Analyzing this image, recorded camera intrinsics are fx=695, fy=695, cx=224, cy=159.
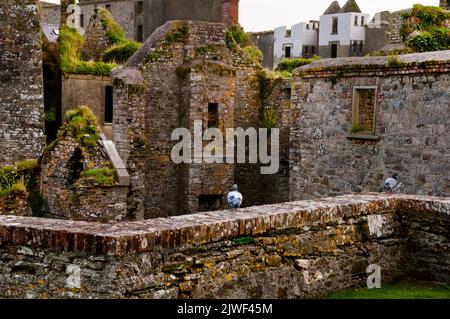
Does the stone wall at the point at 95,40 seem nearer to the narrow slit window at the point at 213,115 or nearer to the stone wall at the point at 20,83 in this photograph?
the stone wall at the point at 20,83

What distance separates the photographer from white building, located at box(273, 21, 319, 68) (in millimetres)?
58750

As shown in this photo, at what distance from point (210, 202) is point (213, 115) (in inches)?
107

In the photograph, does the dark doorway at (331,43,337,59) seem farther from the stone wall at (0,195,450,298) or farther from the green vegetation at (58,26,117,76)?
the stone wall at (0,195,450,298)

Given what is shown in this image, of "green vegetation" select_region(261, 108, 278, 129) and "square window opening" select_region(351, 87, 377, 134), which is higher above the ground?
"square window opening" select_region(351, 87, 377, 134)

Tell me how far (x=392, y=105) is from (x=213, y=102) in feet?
26.2

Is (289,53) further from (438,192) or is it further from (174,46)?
(438,192)

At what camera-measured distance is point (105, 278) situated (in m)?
5.55

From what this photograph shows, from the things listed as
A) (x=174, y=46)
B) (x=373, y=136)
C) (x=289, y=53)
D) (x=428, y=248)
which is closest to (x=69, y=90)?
(x=174, y=46)

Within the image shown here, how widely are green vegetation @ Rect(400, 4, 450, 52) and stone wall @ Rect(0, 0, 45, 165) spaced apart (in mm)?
11989

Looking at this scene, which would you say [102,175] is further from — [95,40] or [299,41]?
[299,41]

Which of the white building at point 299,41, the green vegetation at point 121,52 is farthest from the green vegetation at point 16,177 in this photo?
the white building at point 299,41

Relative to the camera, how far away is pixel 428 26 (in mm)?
19578

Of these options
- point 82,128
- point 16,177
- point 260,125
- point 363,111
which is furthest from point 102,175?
point 260,125

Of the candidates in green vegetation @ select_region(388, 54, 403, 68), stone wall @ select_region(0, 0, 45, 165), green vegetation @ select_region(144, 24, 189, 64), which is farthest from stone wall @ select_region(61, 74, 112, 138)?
green vegetation @ select_region(388, 54, 403, 68)
